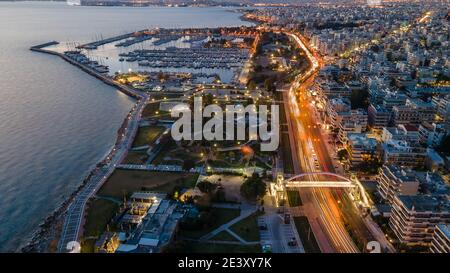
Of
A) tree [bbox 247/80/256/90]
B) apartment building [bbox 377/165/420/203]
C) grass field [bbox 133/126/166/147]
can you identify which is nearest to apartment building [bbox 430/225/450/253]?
apartment building [bbox 377/165/420/203]

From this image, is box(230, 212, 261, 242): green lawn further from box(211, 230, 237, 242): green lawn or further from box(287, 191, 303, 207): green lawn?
box(287, 191, 303, 207): green lawn

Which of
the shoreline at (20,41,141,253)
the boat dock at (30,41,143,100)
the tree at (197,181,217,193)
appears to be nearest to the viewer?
the shoreline at (20,41,141,253)

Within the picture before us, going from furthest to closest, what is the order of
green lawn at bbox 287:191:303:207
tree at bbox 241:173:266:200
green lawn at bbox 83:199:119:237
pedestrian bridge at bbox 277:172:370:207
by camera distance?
pedestrian bridge at bbox 277:172:370:207 < green lawn at bbox 287:191:303:207 < tree at bbox 241:173:266:200 < green lawn at bbox 83:199:119:237

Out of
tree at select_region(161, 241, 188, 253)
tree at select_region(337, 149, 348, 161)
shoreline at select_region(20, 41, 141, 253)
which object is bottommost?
shoreline at select_region(20, 41, 141, 253)

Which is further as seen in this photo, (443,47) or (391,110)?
(443,47)

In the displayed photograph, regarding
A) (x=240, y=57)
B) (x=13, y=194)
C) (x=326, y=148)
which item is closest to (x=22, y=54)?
(x=240, y=57)

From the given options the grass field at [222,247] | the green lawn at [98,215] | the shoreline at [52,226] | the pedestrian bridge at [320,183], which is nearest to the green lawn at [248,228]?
the grass field at [222,247]
